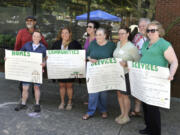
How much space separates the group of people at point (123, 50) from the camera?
3279mm

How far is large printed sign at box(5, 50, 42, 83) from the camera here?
4359 millimetres

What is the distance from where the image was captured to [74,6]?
26.8ft

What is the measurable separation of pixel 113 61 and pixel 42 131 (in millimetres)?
1688

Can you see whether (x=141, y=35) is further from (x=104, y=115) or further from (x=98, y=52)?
(x=104, y=115)

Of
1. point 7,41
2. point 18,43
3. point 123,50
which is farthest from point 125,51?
point 7,41

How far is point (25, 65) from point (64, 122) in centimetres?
138

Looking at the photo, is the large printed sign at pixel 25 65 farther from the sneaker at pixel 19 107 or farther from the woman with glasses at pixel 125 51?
the woman with glasses at pixel 125 51

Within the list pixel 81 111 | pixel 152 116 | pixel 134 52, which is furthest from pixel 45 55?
pixel 152 116

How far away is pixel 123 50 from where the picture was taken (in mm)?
3779

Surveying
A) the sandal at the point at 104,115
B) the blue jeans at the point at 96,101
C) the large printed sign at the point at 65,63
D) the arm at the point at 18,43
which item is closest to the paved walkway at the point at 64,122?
the sandal at the point at 104,115

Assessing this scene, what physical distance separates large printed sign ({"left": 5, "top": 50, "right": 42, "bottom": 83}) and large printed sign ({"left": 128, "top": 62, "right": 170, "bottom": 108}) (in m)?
1.84

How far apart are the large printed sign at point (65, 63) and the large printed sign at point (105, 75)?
17.1 inches

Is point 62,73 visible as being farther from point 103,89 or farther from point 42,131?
point 42,131

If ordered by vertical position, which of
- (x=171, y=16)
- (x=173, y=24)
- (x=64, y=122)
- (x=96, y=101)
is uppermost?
(x=171, y=16)
